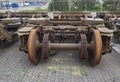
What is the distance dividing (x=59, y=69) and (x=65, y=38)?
1633 mm

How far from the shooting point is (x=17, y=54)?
716 cm

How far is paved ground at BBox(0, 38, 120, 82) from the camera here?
198 inches

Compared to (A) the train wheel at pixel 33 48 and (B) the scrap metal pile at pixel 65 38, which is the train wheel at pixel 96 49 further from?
(A) the train wheel at pixel 33 48

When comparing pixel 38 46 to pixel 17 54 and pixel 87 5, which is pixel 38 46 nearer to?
pixel 17 54

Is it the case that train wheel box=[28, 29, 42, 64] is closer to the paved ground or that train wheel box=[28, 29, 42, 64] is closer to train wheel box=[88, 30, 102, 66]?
the paved ground

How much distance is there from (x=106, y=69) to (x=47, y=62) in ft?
5.53

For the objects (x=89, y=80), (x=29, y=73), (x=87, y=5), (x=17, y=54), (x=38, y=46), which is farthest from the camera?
(x=87, y=5)

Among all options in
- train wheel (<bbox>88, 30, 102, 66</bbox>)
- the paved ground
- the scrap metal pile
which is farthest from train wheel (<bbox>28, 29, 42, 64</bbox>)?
train wheel (<bbox>88, 30, 102, 66</bbox>)

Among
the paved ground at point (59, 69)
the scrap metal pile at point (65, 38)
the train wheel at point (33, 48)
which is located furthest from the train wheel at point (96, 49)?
the train wheel at point (33, 48)

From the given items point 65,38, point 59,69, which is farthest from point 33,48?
point 65,38

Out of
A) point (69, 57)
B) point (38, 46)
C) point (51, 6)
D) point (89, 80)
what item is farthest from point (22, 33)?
point (51, 6)

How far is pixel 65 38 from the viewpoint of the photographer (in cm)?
704

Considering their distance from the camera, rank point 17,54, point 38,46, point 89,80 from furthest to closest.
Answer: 1. point 17,54
2. point 38,46
3. point 89,80

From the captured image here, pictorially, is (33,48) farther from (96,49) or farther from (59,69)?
(96,49)
